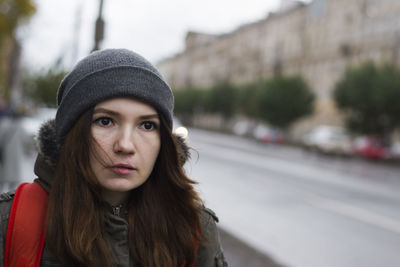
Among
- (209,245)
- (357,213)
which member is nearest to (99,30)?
(209,245)

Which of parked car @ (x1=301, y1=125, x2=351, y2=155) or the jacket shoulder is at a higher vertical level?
the jacket shoulder

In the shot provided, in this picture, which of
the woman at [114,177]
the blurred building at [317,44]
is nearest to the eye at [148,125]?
the woman at [114,177]

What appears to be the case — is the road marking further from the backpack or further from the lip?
the backpack

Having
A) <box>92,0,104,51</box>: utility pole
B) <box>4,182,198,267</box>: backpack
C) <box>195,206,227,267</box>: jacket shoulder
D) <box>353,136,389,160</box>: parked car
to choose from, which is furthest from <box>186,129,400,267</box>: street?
<box>353,136,389,160</box>: parked car

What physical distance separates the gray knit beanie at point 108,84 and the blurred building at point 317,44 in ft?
115

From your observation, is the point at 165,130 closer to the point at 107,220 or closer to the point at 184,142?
the point at 184,142

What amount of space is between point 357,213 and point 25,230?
8.98 metres

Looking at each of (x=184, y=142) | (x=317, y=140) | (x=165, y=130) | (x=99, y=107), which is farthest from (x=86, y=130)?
(x=317, y=140)

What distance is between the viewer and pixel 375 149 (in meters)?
28.9

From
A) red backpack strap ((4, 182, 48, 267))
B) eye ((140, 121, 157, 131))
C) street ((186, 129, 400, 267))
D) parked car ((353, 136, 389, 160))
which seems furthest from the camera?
parked car ((353, 136, 389, 160))

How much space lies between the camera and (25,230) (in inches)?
53.9

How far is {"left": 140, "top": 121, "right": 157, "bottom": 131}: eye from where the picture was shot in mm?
1596

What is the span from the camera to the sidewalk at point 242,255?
482 centimetres

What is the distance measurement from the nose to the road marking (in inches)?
300
